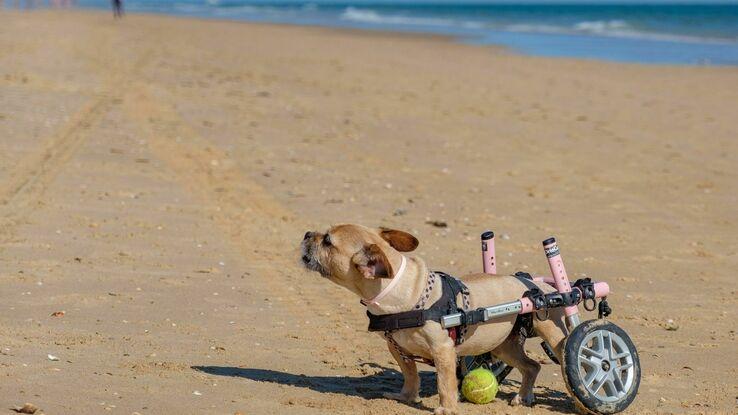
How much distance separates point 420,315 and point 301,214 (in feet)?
19.0

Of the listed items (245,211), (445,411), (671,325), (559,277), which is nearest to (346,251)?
(445,411)

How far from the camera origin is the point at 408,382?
6176 millimetres

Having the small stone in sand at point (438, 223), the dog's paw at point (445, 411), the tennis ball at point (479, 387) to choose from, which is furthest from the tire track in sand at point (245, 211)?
the small stone in sand at point (438, 223)

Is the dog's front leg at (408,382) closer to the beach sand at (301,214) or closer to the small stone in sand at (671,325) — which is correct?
the beach sand at (301,214)

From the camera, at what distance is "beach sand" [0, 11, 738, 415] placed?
21.7ft

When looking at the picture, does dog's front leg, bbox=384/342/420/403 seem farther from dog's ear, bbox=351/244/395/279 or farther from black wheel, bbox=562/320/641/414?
black wheel, bbox=562/320/641/414

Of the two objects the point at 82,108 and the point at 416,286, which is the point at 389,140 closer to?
the point at 82,108

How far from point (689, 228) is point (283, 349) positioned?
589 centimetres

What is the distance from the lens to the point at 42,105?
17719mm

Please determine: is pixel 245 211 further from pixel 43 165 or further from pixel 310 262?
pixel 310 262

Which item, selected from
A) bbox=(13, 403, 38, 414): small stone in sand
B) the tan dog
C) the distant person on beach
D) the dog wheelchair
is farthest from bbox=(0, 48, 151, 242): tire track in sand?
the distant person on beach

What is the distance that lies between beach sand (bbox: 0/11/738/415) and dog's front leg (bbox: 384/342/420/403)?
0.32 ft

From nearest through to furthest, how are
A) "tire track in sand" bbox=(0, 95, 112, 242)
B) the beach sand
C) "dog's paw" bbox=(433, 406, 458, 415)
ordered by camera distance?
1. "dog's paw" bbox=(433, 406, 458, 415)
2. the beach sand
3. "tire track in sand" bbox=(0, 95, 112, 242)

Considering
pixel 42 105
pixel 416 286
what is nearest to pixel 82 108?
pixel 42 105
